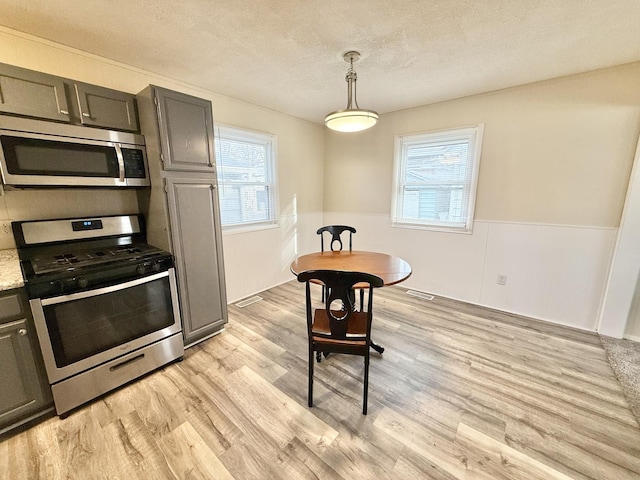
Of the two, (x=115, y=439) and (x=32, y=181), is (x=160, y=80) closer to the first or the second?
(x=32, y=181)

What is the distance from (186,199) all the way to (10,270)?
1099mm

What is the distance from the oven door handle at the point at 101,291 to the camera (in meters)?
1.50

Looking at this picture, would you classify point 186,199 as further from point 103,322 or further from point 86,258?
point 103,322

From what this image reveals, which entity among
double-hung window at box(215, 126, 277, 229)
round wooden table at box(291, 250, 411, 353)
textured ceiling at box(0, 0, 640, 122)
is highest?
textured ceiling at box(0, 0, 640, 122)

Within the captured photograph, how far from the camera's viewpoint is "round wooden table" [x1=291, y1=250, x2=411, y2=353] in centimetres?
201

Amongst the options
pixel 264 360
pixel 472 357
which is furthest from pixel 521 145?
pixel 264 360

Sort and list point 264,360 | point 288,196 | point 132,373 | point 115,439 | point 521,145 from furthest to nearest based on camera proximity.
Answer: point 288,196
point 521,145
point 264,360
point 132,373
point 115,439

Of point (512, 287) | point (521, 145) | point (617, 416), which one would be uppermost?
point (521, 145)

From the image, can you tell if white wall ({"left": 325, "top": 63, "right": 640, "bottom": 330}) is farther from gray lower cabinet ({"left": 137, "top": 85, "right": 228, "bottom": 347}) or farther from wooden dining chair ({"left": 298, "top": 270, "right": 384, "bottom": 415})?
gray lower cabinet ({"left": 137, "top": 85, "right": 228, "bottom": 347})

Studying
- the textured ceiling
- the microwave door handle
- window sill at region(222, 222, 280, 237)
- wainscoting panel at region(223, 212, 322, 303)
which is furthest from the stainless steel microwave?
wainscoting panel at region(223, 212, 322, 303)

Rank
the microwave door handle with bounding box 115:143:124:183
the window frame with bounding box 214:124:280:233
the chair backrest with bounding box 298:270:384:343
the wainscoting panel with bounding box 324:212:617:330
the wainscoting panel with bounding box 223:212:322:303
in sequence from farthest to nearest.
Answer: the wainscoting panel with bounding box 223:212:322:303 → the window frame with bounding box 214:124:280:233 → the wainscoting panel with bounding box 324:212:617:330 → the microwave door handle with bounding box 115:143:124:183 → the chair backrest with bounding box 298:270:384:343

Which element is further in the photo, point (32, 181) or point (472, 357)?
point (472, 357)

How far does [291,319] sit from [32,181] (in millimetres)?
2353

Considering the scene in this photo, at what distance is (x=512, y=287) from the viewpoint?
2.96 meters
